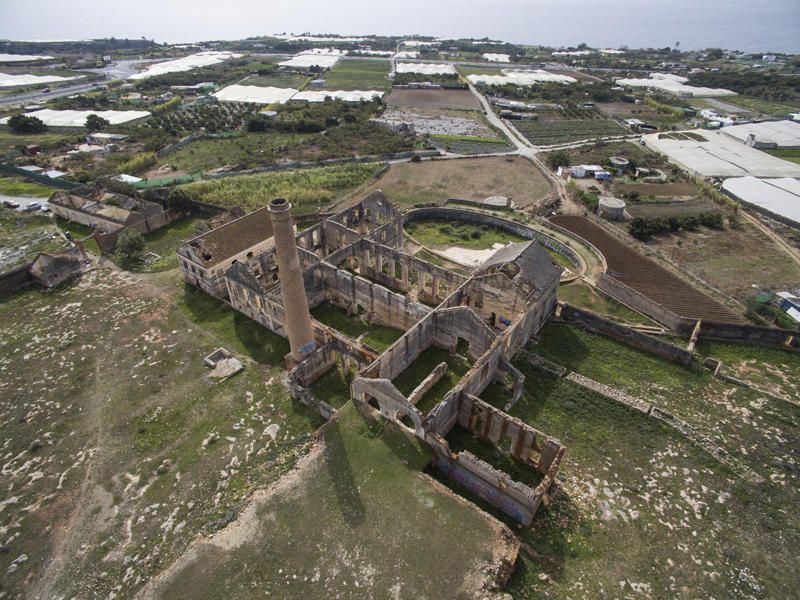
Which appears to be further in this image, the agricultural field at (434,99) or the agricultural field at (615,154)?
the agricultural field at (434,99)

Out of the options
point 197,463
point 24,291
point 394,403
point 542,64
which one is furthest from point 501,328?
point 542,64

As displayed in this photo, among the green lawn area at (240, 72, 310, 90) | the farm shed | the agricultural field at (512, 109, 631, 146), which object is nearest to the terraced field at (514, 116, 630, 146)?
the agricultural field at (512, 109, 631, 146)

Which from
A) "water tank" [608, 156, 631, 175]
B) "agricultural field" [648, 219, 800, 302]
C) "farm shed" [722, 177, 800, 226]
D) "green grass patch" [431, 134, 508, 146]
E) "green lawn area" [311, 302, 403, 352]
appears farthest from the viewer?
"green grass patch" [431, 134, 508, 146]

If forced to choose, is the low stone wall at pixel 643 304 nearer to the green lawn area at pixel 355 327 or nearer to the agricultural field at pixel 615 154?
the green lawn area at pixel 355 327

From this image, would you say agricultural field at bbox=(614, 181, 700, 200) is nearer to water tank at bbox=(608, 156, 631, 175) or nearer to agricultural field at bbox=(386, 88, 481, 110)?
water tank at bbox=(608, 156, 631, 175)

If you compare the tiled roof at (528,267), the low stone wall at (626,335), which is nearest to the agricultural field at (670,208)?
the low stone wall at (626,335)

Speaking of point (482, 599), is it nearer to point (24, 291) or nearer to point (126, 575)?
point (126, 575)
